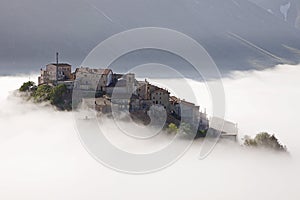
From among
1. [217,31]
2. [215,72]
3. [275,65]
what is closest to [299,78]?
[275,65]

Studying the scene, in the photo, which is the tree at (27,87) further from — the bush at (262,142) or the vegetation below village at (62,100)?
the bush at (262,142)

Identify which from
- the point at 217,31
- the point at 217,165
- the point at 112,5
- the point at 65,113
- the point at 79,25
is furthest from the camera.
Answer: the point at 217,31

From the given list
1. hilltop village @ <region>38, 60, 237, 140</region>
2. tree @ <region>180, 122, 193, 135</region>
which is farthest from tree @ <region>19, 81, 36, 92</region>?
tree @ <region>180, 122, 193, 135</region>

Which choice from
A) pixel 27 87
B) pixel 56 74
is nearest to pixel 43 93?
pixel 56 74

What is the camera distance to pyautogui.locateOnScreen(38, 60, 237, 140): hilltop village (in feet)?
147

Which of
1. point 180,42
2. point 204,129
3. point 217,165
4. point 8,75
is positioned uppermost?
point 180,42

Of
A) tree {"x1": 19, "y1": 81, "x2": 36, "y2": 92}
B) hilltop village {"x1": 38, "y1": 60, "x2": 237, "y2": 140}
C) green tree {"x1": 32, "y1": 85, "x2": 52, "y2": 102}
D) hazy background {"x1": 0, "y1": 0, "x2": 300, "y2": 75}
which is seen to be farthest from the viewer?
hazy background {"x1": 0, "y1": 0, "x2": 300, "y2": 75}

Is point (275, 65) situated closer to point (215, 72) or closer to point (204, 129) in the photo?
point (215, 72)

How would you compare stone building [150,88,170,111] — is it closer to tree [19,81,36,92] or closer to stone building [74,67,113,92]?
stone building [74,67,113,92]

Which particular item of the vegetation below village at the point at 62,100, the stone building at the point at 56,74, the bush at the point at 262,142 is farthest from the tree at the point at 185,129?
the stone building at the point at 56,74

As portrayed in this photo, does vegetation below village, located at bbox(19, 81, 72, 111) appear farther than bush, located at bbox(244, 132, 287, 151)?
No

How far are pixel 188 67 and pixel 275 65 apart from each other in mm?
40228

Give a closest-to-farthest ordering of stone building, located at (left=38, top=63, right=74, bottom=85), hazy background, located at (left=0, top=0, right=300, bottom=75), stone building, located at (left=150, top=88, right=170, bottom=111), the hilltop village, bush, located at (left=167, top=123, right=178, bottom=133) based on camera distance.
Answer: bush, located at (left=167, top=123, right=178, bottom=133), the hilltop village, stone building, located at (left=150, top=88, right=170, bottom=111), stone building, located at (left=38, top=63, right=74, bottom=85), hazy background, located at (left=0, top=0, right=300, bottom=75)

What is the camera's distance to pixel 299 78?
17838 centimetres
